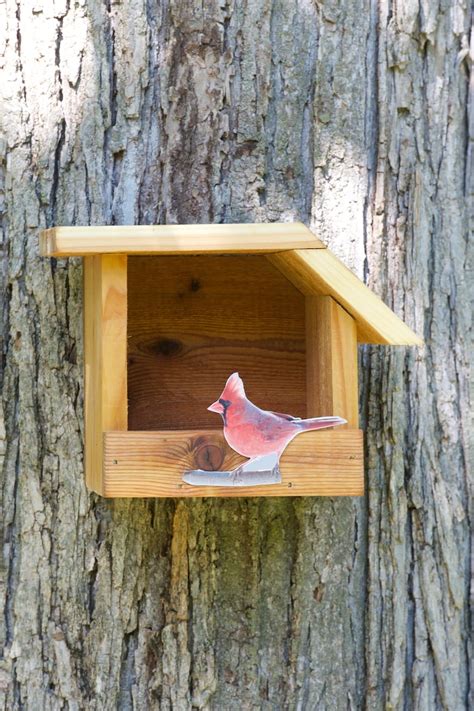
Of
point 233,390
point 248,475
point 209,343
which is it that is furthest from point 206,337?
point 248,475

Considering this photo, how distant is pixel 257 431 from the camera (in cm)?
164

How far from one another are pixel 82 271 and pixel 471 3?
3.39ft

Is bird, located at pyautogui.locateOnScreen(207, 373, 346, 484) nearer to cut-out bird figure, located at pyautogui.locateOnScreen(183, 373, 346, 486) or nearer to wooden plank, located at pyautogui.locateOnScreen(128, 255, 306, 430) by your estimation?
cut-out bird figure, located at pyautogui.locateOnScreen(183, 373, 346, 486)

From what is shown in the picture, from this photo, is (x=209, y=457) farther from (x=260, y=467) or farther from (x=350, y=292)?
(x=350, y=292)

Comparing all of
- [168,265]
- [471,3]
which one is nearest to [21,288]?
[168,265]

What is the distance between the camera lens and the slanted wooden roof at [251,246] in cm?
163

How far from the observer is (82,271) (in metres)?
1.94

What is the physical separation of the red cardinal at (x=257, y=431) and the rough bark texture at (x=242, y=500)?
0.34m

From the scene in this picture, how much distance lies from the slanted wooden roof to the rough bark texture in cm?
29

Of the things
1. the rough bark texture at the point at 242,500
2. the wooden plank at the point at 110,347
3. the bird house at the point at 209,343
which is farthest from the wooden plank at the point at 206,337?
the wooden plank at the point at 110,347

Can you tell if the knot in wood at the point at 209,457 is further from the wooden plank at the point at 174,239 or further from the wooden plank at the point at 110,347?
the wooden plank at the point at 174,239

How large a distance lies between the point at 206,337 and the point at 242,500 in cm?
35

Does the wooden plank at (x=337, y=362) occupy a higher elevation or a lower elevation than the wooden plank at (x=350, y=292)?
lower

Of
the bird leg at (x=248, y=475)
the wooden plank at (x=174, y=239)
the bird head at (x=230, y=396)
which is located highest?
the wooden plank at (x=174, y=239)
